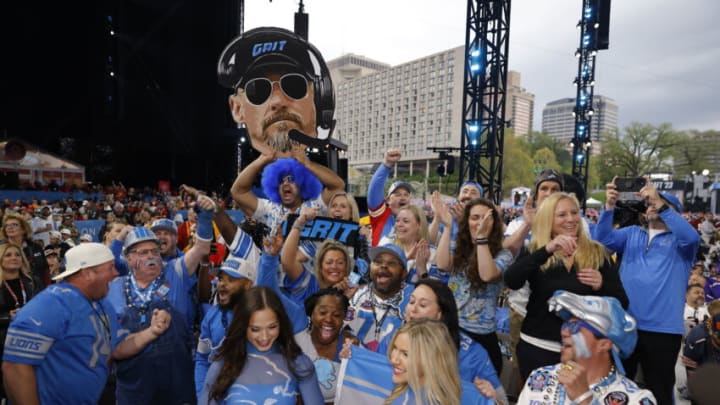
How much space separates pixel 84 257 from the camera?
236cm

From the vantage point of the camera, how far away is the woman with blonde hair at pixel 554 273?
7.63 ft

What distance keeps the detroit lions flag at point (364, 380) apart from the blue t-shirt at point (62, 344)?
1.43 meters

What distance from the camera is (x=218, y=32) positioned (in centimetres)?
1510

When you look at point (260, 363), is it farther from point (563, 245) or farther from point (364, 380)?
point (563, 245)

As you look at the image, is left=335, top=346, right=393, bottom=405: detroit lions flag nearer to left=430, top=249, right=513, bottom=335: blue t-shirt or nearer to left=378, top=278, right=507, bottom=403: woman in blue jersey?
left=378, top=278, right=507, bottom=403: woman in blue jersey

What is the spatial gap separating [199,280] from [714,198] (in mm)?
34396

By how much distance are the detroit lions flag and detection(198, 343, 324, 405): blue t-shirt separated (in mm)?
158

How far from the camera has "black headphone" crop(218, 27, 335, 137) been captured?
25.6 feet

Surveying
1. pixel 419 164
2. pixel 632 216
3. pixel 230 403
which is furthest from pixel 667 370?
pixel 419 164

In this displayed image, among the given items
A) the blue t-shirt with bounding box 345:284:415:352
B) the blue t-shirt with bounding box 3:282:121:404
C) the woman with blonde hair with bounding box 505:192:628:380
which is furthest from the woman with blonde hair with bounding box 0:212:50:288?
the woman with blonde hair with bounding box 505:192:628:380

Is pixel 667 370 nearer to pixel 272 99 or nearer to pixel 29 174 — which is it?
pixel 272 99

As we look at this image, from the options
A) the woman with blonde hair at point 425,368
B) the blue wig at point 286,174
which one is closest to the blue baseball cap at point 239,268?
the woman with blonde hair at point 425,368

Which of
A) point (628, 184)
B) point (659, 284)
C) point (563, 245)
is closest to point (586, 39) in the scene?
point (628, 184)

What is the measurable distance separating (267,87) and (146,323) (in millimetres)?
6457
